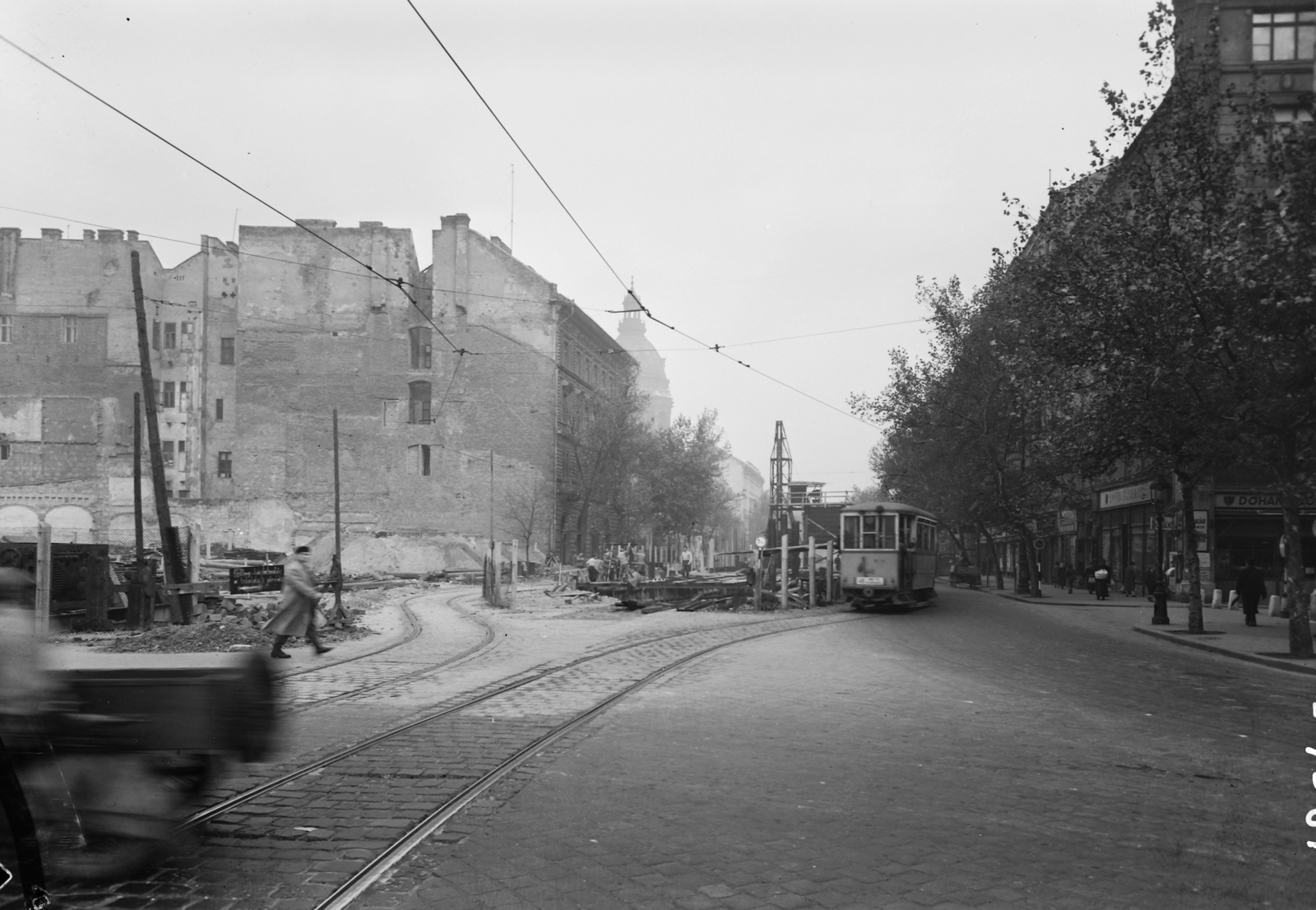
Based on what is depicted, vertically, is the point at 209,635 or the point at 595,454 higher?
the point at 595,454

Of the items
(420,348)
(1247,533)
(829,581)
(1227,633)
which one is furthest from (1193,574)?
(420,348)

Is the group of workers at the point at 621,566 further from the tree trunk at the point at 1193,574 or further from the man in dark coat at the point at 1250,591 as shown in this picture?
the man in dark coat at the point at 1250,591

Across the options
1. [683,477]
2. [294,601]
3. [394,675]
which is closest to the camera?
[394,675]

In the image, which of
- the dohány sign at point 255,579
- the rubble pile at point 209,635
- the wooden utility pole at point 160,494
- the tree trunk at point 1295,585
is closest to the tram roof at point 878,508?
the tree trunk at point 1295,585

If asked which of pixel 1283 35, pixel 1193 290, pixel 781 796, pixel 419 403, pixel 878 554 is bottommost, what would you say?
pixel 781 796

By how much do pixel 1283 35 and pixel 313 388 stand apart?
40.8 m

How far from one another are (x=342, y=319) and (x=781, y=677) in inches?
1722

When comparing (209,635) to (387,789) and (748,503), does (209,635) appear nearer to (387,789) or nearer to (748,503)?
(387,789)

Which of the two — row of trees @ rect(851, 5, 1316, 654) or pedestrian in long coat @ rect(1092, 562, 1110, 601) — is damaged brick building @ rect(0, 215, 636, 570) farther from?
row of trees @ rect(851, 5, 1316, 654)

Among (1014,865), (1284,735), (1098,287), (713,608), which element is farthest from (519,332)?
(1014,865)

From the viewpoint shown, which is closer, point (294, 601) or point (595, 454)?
point (294, 601)

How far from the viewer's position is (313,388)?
2098 inches

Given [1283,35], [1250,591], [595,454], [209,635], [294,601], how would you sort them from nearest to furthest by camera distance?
[294,601] < [209,635] < [1250,591] < [1283,35] < [595,454]

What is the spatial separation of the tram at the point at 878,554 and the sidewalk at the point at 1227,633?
19.1ft
